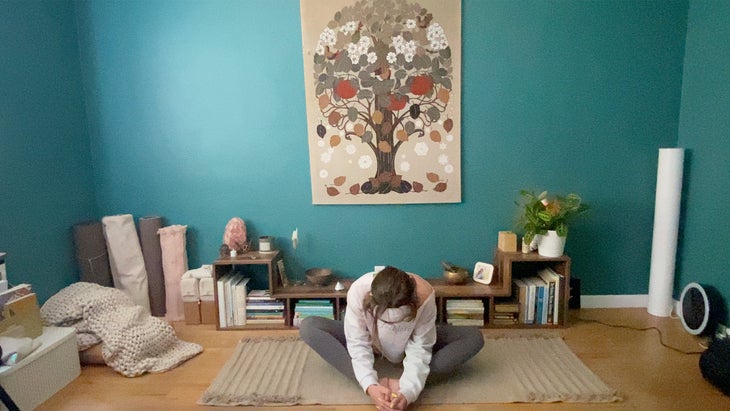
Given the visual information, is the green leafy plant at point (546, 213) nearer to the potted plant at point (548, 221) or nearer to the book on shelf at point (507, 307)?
the potted plant at point (548, 221)

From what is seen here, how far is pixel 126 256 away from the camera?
9.95ft

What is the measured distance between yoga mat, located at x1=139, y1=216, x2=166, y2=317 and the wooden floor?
35 cm

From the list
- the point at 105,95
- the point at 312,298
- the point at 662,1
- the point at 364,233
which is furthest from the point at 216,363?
the point at 662,1

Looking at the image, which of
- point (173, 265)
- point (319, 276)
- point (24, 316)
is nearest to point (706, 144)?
point (319, 276)

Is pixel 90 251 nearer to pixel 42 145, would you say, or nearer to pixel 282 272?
pixel 42 145

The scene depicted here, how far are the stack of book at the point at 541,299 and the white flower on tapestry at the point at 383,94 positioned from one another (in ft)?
2.70

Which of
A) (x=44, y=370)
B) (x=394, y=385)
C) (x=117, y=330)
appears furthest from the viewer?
(x=117, y=330)

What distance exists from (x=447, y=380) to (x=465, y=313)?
0.67 m

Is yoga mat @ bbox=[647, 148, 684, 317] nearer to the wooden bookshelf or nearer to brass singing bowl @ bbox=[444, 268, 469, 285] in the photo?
the wooden bookshelf

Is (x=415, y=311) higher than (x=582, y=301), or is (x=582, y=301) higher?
(x=415, y=311)

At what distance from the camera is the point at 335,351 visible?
2223 mm

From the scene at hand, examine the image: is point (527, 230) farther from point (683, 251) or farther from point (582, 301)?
point (683, 251)

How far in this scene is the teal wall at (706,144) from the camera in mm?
2584

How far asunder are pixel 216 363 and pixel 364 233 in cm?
123
